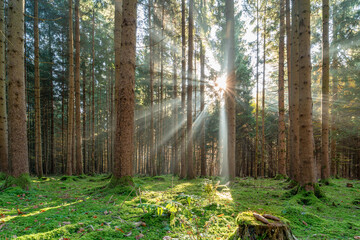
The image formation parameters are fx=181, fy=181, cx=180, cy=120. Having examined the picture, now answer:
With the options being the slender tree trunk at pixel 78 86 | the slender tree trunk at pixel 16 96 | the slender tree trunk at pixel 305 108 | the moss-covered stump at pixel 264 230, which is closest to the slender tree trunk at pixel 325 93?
the slender tree trunk at pixel 305 108

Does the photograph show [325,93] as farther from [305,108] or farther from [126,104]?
[126,104]

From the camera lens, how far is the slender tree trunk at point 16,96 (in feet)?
16.7

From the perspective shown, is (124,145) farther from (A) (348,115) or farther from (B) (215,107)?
(A) (348,115)

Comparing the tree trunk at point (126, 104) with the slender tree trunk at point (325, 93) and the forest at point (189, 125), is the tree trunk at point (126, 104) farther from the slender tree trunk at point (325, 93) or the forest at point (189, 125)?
the slender tree trunk at point (325, 93)

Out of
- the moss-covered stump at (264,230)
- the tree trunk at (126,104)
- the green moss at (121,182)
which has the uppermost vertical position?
the tree trunk at (126,104)

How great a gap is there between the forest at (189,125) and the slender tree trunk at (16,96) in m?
0.03

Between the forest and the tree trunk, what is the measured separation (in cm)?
3

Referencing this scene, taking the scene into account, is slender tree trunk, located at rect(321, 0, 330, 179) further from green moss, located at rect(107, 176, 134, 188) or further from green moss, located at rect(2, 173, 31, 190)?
green moss, located at rect(2, 173, 31, 190)

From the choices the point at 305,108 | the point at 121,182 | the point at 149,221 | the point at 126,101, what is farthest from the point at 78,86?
the point at 305,108

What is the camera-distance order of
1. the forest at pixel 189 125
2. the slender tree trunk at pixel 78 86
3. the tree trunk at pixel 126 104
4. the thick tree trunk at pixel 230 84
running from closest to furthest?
the forest at pixel 189 125, the tree trunk at pixel 126 104, the thick tree trunk at pixel 230 84, the slender tree trunk at pixel 78 86

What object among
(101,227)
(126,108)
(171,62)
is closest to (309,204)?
(101,227)

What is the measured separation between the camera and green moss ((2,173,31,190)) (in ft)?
16.4

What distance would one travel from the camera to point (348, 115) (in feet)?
43.6

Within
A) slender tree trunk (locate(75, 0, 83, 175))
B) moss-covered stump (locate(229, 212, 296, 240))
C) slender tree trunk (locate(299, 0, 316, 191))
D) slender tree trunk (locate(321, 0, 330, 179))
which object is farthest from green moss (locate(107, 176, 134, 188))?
slender tree trunk (locate(321, 0, 330, 179))
